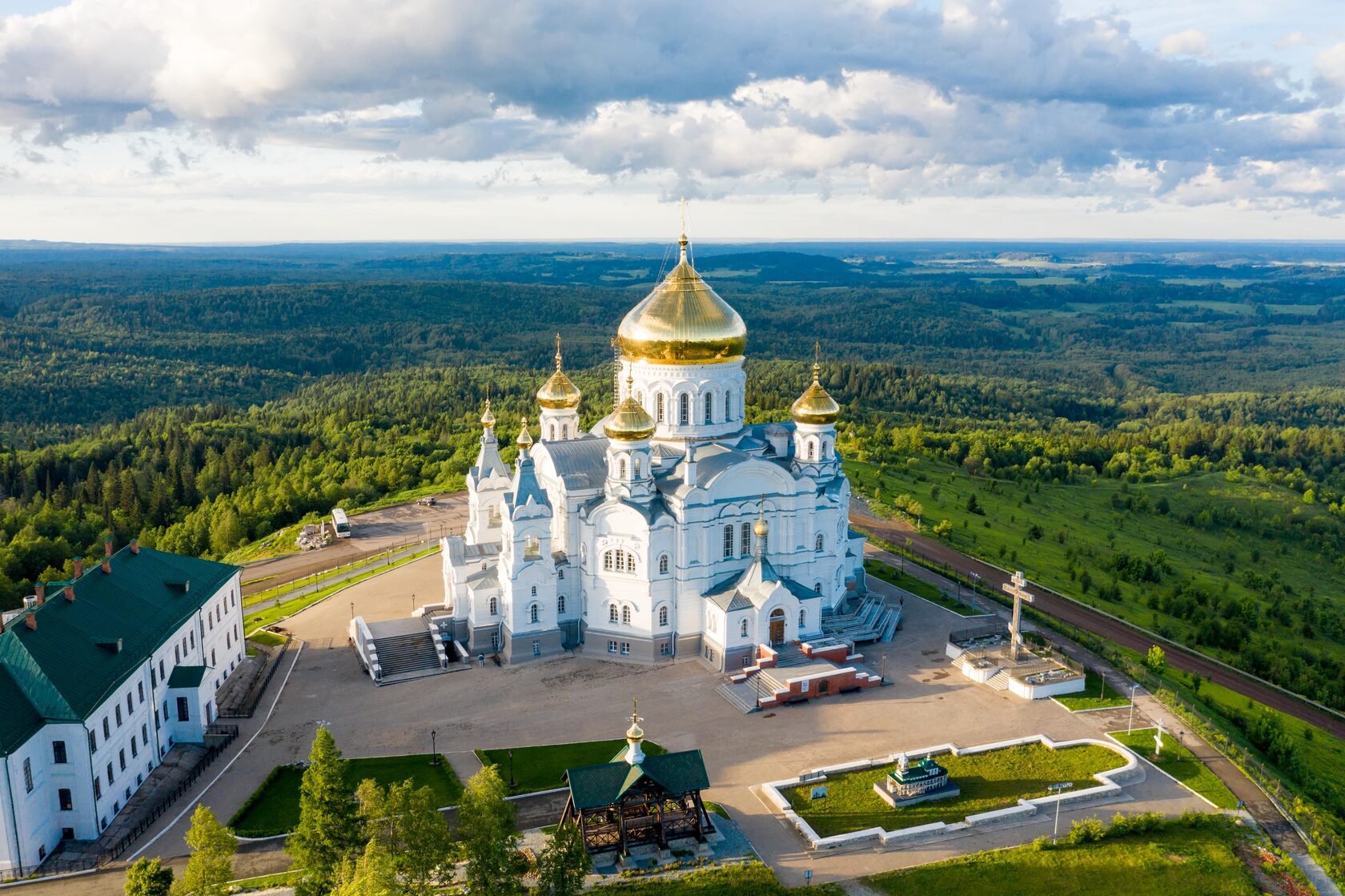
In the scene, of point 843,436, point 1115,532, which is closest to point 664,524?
point 1115,532

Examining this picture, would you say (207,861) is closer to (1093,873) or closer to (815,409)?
(1093,873)

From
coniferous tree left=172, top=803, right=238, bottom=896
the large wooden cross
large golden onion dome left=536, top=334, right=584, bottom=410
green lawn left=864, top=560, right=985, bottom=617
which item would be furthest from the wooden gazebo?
green lawn left=864, top=560, right=985, bottom=617

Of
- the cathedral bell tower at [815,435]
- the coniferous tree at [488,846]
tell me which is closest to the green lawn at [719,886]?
the coniferous tree at [488,846]

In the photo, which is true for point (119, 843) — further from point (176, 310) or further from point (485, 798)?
point (176, 310)

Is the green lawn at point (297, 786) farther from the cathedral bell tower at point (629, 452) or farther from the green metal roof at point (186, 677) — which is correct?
the cathedral bell tower at point (629, 452)

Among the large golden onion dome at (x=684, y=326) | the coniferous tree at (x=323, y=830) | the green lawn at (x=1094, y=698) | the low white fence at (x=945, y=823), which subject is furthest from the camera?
the large golden onion dome at (x=684, y=326)

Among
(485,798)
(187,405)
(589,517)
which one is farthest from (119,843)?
(187,405)
